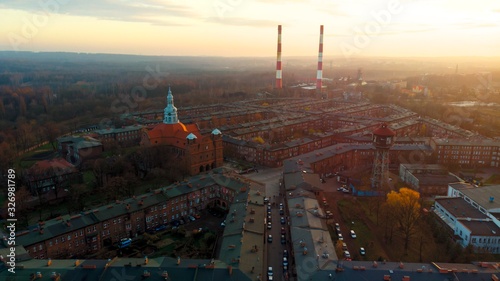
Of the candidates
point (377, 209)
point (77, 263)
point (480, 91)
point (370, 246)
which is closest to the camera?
point (77, 263)

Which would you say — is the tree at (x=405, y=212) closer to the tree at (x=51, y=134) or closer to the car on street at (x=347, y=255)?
the car on street at (x=347, y=255)

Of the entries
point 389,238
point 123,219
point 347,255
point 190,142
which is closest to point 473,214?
point 389,238

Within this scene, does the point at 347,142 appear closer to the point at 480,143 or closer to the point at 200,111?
the point at 480,143

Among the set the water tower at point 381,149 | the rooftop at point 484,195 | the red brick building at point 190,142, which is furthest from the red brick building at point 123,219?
the rooftop at point 484,195

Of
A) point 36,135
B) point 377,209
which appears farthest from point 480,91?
point 36,135

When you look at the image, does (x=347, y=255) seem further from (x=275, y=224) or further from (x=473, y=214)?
(x=473, y=214)

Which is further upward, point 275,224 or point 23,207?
point 23,207

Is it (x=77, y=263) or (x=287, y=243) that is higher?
(x=77, y=263)
